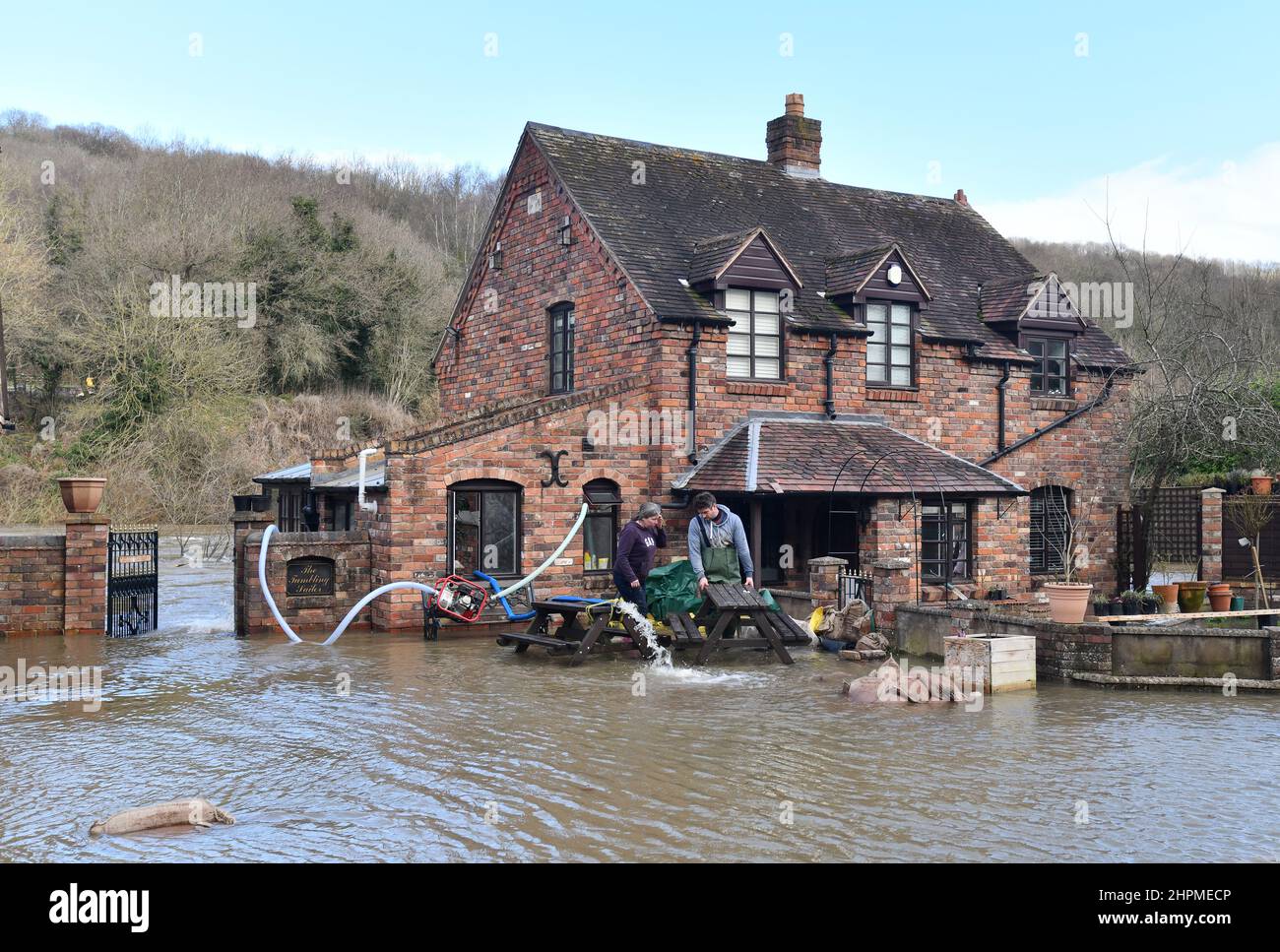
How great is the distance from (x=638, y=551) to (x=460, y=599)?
340 cm

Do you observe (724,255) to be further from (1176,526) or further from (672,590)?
(1176,526)

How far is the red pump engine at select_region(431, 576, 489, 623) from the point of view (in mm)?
15984

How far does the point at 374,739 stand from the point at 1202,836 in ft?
20.0

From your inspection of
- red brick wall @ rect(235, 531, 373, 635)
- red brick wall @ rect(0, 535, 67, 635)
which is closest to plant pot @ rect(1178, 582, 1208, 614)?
red brick wall @ rect(235, 531, 373, 635)

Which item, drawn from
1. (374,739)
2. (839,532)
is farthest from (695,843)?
(839,532)

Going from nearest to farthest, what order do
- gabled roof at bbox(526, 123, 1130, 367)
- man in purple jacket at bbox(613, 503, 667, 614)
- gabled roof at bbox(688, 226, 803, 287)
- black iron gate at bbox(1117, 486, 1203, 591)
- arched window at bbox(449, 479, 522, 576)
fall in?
1. man in purple jacket at bbox(613, 503, 667, 614)
2. arched window at bbox(449, 479, 522, 576)
3. gabled roof at bbox(688, 226, 803, 287)
4. gabled roof at bbox(526, 123, 1130, 367)
5. black iron gate at bbox(1117, 486, 1203, 591)

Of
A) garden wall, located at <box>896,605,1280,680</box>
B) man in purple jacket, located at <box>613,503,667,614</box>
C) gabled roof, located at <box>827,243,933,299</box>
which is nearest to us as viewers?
garden wall, located at <box>896,605,1280,680</box>

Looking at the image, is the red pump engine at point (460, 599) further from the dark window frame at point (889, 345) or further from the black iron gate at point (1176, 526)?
the black iron gate at point (1176, 526)

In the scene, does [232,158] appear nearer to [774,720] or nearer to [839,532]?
[839,532]

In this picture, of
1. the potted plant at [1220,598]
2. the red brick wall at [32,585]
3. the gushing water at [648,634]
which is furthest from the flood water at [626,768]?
the potted plant at [1220,598]

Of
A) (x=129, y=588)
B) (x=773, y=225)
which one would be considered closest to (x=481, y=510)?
(x=129, y=588)

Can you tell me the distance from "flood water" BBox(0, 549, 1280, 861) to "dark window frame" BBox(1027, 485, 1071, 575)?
10.4m

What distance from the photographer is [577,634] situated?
564 inches

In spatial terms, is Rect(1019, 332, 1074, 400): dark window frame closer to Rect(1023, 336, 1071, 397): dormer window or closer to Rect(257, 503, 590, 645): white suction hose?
Rect(1023, 336, 1071, 397): dormer window
